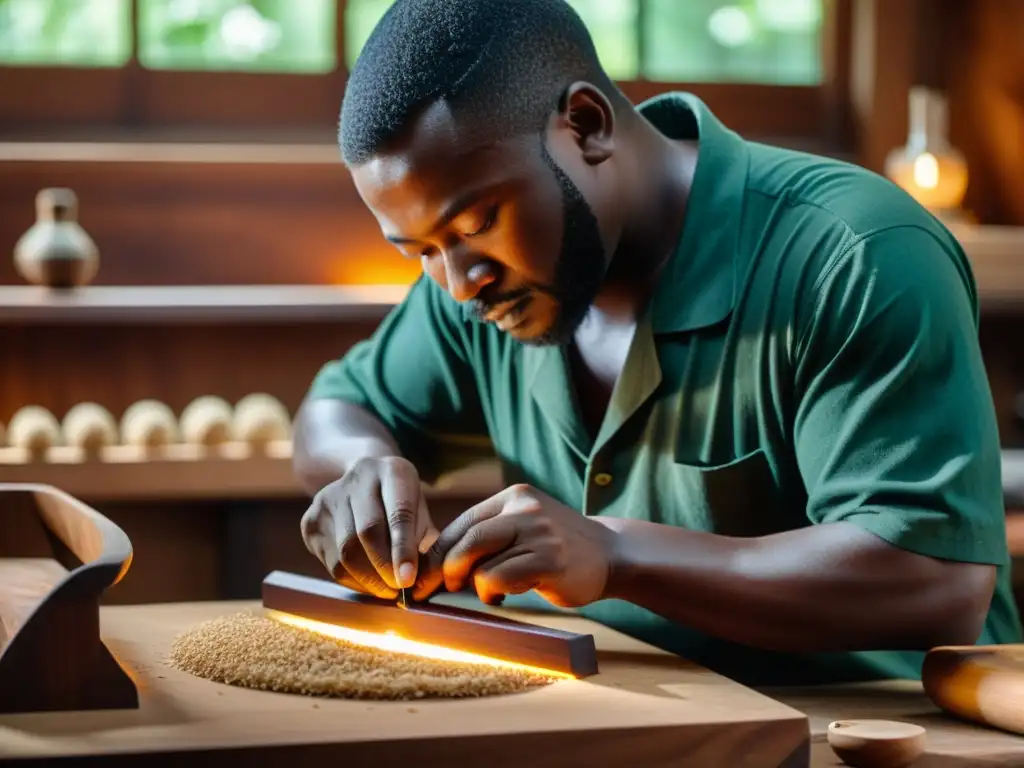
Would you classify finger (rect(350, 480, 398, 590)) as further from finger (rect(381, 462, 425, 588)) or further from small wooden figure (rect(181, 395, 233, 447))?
small wooden figure (rect(181, 395, 233, 447))

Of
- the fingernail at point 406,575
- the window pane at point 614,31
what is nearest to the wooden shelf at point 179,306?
the window pane at point 614,31

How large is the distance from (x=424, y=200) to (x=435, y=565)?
36 centimetres

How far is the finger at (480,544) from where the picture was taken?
129cm

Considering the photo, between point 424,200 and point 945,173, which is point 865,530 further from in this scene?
point 945,173

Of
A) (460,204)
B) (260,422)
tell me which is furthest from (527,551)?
→ (260,422)

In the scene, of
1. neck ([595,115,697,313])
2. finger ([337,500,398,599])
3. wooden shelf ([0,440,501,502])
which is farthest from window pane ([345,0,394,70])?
finger ([337,500,398,599])

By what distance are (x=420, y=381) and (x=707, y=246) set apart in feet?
1.67

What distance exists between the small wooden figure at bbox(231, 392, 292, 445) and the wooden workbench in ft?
5.74

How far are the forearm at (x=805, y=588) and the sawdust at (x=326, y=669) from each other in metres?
0.19

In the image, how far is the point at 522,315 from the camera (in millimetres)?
1531

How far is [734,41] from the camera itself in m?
3.60

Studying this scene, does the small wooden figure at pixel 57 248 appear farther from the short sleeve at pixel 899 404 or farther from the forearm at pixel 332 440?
the short sleeve at pixel 899 404

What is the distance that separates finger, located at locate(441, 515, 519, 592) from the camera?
Answer: 1286 millimetres

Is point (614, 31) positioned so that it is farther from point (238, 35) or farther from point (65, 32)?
point (65, 32)
